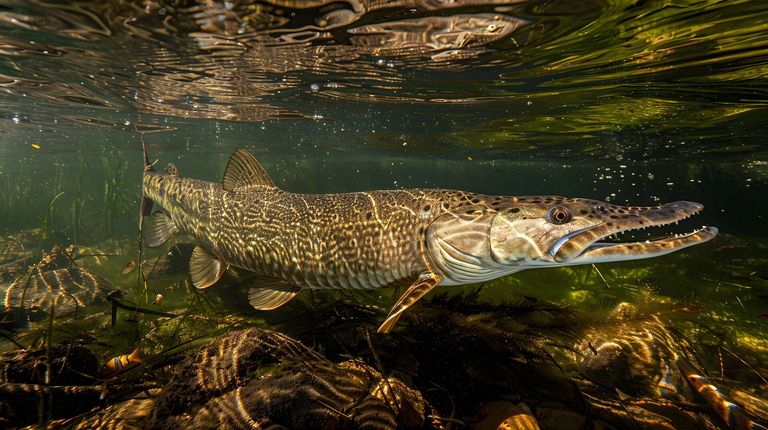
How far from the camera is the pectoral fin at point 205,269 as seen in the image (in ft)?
19.1

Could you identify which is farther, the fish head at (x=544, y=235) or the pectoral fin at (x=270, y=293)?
the pectoral fin at (x=270, y=293)

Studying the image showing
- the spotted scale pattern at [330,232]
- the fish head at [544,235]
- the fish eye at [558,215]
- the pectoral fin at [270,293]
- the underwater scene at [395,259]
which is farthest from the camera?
the pectoral fin at [270,293]

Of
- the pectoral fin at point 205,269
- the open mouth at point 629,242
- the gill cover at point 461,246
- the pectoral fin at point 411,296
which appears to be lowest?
the pectoral fin at point 205,269

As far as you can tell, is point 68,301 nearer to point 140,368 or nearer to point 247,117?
point 140,368

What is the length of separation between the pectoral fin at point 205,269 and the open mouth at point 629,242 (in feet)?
16.7

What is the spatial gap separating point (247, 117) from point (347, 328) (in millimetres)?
16862

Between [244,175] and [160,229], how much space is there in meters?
3.01

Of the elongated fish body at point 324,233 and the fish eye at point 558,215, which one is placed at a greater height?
the fish eye at point 558,215

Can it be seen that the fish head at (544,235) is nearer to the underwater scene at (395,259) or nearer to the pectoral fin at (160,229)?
the underwater scene at (395,259)

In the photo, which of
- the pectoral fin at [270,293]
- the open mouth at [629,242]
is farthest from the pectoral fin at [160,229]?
the open mouth at [629,242]

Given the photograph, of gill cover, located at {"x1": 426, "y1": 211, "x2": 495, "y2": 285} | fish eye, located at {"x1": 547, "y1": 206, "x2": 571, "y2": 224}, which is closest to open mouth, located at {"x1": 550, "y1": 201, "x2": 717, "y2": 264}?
fish eye, located at {"x1": 547, "y1": 206, "x2": 571, "y2": 224}

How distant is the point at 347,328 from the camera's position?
13.0 ft

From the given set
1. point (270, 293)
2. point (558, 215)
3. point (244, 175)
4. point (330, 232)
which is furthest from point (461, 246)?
point (244, 175)

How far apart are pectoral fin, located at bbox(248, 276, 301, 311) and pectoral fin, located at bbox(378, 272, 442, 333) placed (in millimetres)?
1819
